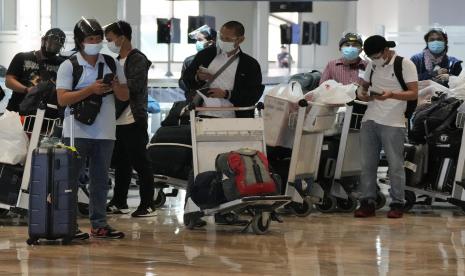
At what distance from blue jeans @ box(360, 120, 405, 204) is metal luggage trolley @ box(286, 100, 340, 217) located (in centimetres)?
33

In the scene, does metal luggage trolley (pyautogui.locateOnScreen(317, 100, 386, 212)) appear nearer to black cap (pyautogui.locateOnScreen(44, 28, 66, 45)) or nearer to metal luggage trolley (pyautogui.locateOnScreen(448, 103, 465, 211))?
metal luggage trolley (pyautogui.locateOnScreen(448, 103, 465, 211))

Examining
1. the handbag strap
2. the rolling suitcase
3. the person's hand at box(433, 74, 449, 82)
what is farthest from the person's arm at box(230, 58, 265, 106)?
the person's hand at box(433, 74, 449, 82)

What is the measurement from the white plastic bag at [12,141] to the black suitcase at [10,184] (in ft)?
0.36

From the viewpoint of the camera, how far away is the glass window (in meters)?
26.7

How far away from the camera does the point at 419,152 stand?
390 inches

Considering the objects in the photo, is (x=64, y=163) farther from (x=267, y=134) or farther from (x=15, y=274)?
(x=267, y=134)

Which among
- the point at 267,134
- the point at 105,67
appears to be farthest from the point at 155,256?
the point at 267,134

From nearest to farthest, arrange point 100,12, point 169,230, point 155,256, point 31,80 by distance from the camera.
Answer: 1. point 155,256
2. point 169,230
3. point 31,80
4. point 100,12

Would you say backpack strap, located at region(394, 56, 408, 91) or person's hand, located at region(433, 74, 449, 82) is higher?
backpack strap, located at region(394, 56, 408, 91)

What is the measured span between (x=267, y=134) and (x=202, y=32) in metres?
1.54

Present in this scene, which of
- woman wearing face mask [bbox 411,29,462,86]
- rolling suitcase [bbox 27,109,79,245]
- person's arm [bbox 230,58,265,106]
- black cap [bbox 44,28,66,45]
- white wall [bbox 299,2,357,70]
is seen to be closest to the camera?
rolling suitcase [bbox 27,109,79,245]

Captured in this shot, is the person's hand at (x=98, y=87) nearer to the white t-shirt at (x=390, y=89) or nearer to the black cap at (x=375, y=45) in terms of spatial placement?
the black cap at (x=375, y=45)

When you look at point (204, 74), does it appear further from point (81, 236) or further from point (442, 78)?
point (442, 78)

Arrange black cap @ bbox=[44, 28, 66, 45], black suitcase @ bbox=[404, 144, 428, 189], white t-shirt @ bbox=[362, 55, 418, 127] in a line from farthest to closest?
black suitcase @ bbox=[404, 144, 428, 189]
white t-shirt @ bbox=[362, 55, 418, 127]
black cap @ bbox=[44, 28, 66, 45]
